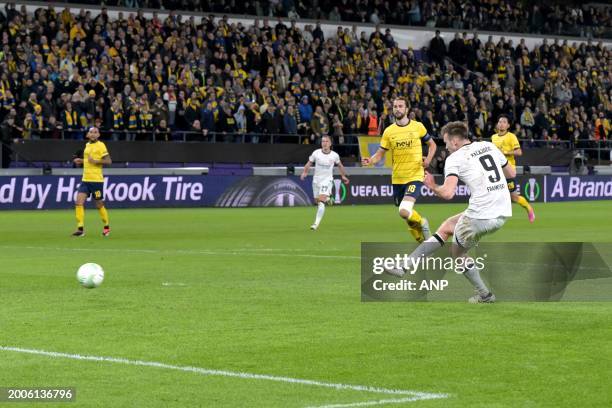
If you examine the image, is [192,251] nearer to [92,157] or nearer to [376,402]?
[92,157]

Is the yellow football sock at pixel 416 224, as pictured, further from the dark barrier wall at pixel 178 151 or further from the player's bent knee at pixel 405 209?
the dark barrier wall at pixel 178 151

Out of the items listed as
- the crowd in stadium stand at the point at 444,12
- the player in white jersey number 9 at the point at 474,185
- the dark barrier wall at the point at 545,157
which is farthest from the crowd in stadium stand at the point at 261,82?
the player in white jersey number 9 at the point at 474,185

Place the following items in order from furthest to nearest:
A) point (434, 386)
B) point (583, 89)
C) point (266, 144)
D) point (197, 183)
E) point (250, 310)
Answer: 1. point (583, 89)
2. point (266, 144)
3. point (197, 183)
4. point (250, 310)
5. point (434, 386)

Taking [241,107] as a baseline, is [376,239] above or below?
below

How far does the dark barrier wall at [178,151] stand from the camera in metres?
37.2

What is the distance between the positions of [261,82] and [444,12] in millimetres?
17804

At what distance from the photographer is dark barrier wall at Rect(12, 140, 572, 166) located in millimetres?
37219

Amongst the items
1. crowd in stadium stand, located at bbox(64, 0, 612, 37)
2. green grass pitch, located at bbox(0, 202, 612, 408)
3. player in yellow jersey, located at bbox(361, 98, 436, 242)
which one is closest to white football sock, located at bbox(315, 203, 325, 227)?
player in yellow jersey, located at bbox(361, 98, 436, 242)

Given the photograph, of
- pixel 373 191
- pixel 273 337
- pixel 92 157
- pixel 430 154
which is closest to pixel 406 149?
pixel 430 154

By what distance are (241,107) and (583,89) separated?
20937 mm

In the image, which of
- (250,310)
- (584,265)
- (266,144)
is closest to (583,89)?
(266,144)

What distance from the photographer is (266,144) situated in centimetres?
4281

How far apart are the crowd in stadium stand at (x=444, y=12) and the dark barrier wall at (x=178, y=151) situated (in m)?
8.17

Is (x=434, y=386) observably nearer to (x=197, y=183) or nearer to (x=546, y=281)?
(x=546, y=281)
